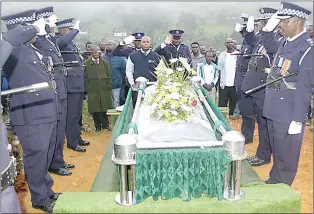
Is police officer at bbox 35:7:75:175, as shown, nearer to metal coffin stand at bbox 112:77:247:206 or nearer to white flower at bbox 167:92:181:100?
white flower at bbox 167:92:181:100

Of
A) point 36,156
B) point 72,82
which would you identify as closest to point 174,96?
point 36,156

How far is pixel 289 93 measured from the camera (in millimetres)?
3824

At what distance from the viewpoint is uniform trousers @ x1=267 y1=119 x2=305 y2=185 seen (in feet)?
12.7

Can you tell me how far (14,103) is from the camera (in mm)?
3725

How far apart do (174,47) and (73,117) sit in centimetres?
221

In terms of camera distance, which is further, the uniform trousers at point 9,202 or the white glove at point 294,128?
the white glove at point 294,128

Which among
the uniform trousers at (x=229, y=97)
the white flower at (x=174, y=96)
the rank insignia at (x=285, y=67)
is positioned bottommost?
the uniform trousers at (x=229, y=97)

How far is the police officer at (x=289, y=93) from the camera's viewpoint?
3604 millimetres

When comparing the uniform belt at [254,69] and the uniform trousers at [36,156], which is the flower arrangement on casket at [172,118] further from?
the uniform belt at [254,69]

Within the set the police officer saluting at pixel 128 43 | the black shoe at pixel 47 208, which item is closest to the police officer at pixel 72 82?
the police officer saluting at pixel 128 43

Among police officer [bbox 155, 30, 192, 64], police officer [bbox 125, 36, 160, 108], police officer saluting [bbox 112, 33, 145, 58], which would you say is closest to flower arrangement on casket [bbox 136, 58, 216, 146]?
police officer [bbox 125, 36, 160, 108]

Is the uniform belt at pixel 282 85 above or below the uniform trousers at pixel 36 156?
above

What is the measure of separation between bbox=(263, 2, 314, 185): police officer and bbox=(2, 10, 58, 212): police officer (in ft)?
7.83

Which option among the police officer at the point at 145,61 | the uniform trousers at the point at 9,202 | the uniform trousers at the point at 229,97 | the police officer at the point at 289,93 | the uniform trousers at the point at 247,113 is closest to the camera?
the uniform trousers at the point at 9,202
